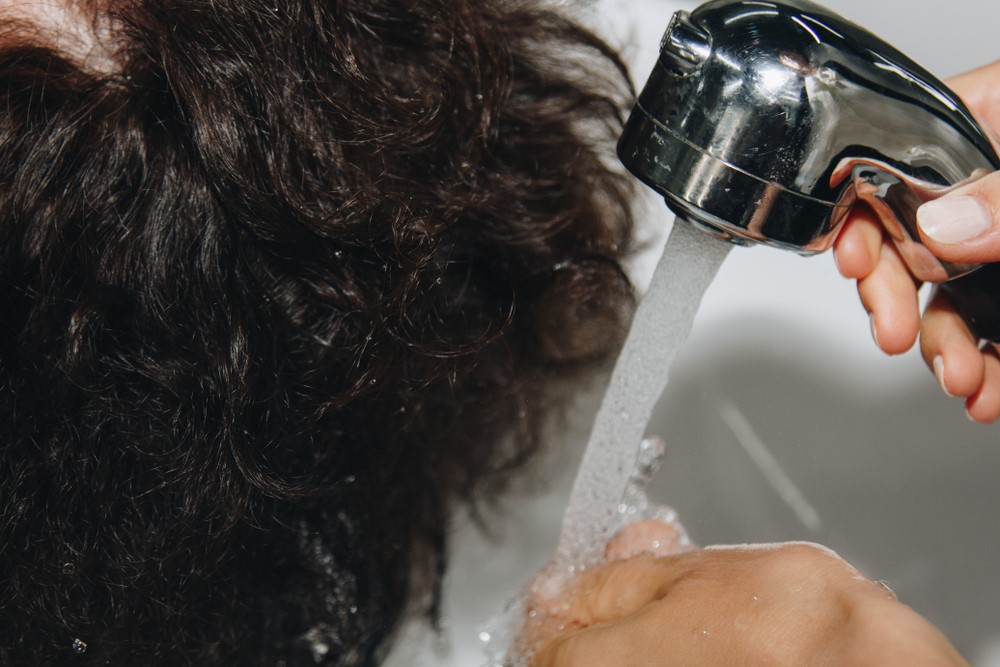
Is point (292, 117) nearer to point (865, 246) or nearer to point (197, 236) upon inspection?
point (197, 236)

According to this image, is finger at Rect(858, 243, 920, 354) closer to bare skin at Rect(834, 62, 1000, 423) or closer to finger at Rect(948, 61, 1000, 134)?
bare skin at Rect(834, 62, 1000, 423)

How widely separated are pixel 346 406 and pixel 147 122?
236mm

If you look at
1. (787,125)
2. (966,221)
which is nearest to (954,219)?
(966,221)

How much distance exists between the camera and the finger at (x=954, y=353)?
0.61m

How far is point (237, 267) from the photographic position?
55cm

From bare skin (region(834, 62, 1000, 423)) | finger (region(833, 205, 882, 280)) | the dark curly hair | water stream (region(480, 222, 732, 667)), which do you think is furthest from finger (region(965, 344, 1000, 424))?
the dark curly hair

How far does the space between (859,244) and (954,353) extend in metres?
0.10

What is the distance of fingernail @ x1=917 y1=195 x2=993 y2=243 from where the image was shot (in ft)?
1.51

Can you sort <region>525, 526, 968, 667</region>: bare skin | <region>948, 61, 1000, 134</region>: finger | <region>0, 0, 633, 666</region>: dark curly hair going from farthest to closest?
<region>948, 61, 1000, 134</region>: finger < <region>0, 0, 633, 666</region>: dark curly hair < <region>525, 526, 968, 667</region>: bare skin

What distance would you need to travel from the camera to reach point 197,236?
53cm

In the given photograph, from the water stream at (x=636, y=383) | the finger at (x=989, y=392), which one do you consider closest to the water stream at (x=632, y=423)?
the water stream at (x=636, y=383)

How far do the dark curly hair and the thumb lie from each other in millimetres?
298

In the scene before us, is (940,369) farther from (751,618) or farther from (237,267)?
(237,267)

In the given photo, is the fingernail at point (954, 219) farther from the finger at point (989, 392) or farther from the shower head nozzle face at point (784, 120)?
the finger at point (989, 392)
